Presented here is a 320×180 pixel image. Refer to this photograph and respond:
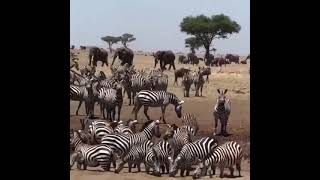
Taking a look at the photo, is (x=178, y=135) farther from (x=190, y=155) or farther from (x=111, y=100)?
(x=111, y=100)

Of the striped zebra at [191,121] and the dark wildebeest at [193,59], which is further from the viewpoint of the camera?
the dark wildebeest at [193,59]

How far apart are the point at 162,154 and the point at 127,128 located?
2.47 feet

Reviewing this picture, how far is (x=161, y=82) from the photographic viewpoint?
8.25m

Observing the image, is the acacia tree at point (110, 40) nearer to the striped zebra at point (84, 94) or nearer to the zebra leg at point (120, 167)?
the striped zebra at point (84, 94)

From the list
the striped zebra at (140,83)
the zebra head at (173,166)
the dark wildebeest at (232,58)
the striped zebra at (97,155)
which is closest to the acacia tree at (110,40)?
the striped zebra at (140,83)

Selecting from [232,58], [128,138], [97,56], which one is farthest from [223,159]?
[97,56]

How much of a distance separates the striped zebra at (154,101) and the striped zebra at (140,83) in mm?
89

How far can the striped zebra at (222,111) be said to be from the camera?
7418 mm

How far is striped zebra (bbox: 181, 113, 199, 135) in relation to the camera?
23.8 feet

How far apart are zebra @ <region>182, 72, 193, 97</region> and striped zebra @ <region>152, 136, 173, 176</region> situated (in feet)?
5.65

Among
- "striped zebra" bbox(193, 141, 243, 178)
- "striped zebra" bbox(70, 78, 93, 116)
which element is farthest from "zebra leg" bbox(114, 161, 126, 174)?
"striped zebra" bbox(70, 78, 93, 116)
